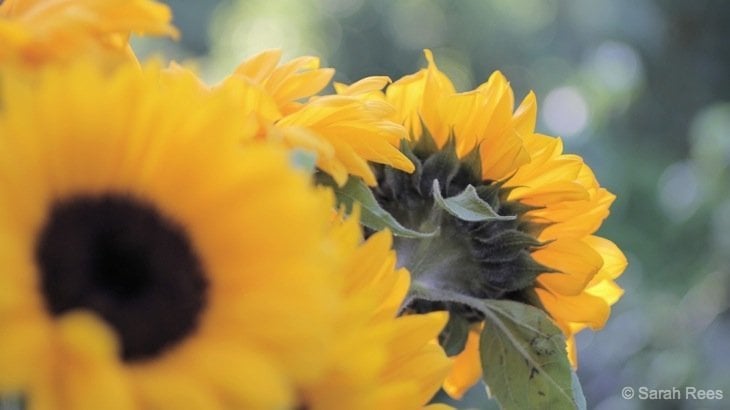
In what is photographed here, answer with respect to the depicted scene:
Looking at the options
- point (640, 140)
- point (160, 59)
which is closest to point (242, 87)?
point (160, 59)

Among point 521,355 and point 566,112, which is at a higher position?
point 566,112

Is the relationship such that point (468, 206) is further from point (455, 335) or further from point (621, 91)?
point (621, 91)

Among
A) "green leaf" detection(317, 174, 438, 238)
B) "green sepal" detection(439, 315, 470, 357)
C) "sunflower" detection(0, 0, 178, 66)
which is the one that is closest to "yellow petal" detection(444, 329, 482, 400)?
"green sepal" detection(439, 315, 470, 357)

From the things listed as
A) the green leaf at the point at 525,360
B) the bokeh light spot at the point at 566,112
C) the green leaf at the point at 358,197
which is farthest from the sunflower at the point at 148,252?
the bokeh light spot at the point at 566,112

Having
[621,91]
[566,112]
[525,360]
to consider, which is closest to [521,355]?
[525,360]

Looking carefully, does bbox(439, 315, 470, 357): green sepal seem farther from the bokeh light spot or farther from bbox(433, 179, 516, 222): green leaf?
the bokeh light spot

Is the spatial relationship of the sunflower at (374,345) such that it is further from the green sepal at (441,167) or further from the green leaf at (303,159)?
the green sepal at (441,167)
